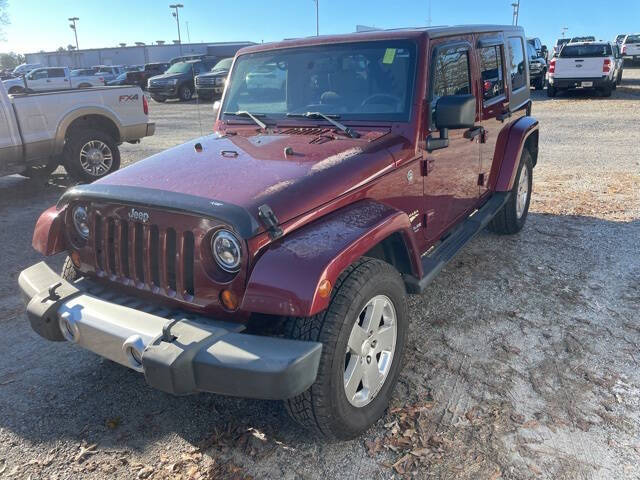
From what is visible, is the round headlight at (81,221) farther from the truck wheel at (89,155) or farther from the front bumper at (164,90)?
the front bumper at (164,90)

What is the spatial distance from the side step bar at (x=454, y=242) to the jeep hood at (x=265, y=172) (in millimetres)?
693

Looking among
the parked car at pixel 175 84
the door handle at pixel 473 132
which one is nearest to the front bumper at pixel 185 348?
the door handle at pixel 473 132

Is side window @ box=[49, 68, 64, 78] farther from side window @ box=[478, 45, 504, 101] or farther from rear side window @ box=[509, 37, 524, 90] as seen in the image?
side window @ box=[478, 45, 504, 101]

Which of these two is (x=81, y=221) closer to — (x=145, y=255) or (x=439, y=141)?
(x=145, y=255)

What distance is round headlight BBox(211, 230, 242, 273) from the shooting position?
244 centimetres

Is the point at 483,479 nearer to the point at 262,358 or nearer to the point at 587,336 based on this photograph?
the point at 262,358

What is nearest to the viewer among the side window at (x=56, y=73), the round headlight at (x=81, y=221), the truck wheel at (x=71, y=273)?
the round headlight at (x=81, y=221)

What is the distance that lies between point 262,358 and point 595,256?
401 cm

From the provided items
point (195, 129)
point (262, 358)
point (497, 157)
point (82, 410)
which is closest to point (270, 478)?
point (262, 358)

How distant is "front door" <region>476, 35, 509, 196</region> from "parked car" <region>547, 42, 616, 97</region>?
15.1 metres

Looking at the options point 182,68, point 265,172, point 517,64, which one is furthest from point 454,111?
point 182,68

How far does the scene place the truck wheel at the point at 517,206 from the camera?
5.30m

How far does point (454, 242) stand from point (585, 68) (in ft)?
55.3

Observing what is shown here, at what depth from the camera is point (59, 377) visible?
3334 millimetres
